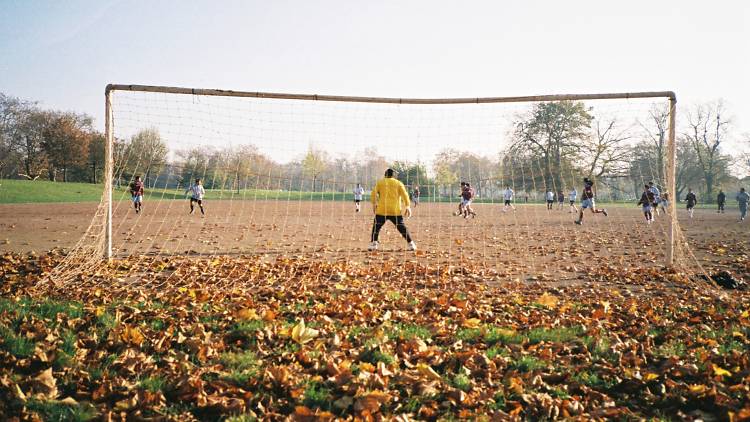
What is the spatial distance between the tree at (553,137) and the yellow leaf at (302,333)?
9.35 meters

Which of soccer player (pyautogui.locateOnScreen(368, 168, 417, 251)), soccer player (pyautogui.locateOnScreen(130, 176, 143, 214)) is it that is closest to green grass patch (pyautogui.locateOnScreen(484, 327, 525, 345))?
soccer player (pyautogui.locateOnScreen(368, 168, 417, 251))

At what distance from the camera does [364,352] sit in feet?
10.7

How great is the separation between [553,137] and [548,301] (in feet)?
62.2

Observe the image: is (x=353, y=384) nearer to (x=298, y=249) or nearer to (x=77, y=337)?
(x=77, y=337)

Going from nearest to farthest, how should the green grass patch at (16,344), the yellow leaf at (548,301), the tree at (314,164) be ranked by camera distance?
the green grass patch at (16,344), the yellow leaf at (548,301), the tree at (314,164)

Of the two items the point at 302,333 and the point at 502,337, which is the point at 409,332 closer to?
the point at 502,337

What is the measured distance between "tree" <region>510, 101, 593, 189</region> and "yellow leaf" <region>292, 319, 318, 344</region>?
9.35 metres

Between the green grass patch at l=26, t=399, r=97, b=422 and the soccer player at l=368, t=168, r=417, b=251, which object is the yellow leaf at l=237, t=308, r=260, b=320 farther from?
the soccer player at l=368, t=168, r=417, b=251

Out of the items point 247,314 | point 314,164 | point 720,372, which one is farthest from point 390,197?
point 720,372

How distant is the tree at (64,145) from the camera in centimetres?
4716

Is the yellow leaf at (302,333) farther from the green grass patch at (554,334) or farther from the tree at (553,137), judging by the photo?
the tree at (553,137)

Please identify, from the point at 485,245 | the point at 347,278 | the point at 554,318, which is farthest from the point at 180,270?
the point at 485,245

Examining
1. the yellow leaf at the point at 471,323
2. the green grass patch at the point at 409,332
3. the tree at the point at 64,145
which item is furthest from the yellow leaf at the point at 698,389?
the tree at the point at 64,145

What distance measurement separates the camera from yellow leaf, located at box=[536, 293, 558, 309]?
191 inches
